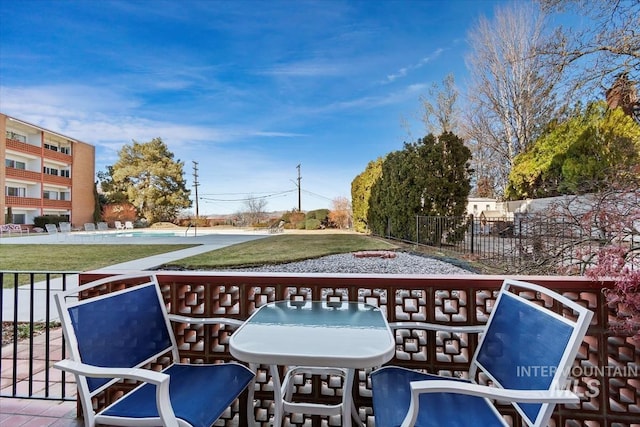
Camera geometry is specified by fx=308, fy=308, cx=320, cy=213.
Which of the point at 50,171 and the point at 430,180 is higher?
the point at 50,171

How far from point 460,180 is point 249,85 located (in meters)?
8.11

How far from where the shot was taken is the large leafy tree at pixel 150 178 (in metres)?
23.0

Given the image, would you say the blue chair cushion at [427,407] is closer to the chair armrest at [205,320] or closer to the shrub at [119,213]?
the chair armrest at [205,320]

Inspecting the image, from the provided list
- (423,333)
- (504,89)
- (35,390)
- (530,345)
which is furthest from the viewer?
(504,89)

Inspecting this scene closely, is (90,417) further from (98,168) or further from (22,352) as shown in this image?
A: (98,168)

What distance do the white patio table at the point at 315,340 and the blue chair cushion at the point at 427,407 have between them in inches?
5.6

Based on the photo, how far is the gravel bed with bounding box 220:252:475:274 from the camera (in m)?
5.63

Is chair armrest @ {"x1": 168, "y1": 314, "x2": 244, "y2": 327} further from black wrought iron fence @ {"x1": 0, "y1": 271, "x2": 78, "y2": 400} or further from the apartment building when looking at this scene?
the apartment building

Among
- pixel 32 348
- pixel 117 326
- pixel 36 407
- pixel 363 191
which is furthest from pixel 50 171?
pixel 117 326

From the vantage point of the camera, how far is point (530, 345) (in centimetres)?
116

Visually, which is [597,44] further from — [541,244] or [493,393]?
[493,393]

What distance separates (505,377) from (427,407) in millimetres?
336

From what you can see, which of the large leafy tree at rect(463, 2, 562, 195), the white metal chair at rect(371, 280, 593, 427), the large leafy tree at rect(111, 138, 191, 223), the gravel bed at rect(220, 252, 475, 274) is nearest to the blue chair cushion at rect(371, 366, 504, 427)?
the white metal chair at rect(371, 280, 593, 427)

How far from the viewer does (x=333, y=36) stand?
8.37 m
